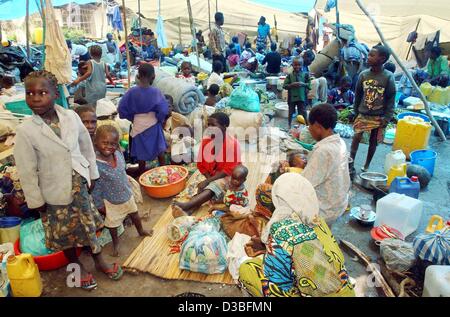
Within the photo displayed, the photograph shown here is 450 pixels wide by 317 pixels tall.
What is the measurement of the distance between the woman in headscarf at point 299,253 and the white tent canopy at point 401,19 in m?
10.4

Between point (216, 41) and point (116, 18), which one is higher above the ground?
point (116, 18)

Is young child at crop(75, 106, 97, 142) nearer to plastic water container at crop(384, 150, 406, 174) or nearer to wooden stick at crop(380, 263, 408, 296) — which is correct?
wooden stick at crop(380, 263, 408, 296)

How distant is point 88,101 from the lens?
231 inches

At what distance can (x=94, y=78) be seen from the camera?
18.9 feet

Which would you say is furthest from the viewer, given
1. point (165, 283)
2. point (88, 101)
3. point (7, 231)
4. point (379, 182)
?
point (88, 101)

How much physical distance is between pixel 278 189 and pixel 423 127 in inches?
154

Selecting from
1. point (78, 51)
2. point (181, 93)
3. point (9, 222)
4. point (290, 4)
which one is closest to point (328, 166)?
point (9, 222)

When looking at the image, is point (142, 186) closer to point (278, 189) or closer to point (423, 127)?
point (278, 189)

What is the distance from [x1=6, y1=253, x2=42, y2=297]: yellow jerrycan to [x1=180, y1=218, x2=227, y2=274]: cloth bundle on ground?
1.13 m

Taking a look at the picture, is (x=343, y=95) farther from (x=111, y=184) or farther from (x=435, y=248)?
(x=111, y=184)

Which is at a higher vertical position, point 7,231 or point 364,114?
point 364,114

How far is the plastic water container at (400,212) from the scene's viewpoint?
3.32 meters

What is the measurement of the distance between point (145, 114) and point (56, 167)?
1944mm
